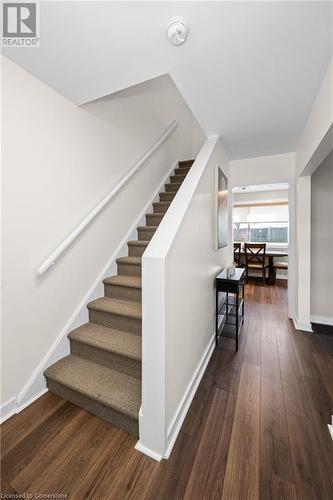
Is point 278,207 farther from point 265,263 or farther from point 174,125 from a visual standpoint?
point 174,125

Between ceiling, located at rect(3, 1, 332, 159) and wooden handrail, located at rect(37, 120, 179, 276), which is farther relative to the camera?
wooden handrail, located at rect(37, 120, 179, 276)

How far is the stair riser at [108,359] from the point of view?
4.83 feet

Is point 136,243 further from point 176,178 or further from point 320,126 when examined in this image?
point 320,126

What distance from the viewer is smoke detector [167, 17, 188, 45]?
101 cm

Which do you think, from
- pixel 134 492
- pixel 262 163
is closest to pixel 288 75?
pixel 262 163

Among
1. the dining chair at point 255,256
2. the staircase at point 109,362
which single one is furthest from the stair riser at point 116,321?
the dining chair at point 255,256

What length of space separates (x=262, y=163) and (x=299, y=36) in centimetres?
196

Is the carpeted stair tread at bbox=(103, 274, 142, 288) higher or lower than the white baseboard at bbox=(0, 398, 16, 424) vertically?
higher

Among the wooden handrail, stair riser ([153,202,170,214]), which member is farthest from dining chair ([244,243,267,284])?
the wooden handrail

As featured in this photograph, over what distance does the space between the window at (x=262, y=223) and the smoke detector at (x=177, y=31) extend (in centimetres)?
561

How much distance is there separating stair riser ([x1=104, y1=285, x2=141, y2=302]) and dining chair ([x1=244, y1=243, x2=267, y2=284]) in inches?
152

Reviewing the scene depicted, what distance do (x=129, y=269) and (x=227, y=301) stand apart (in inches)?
53.1
